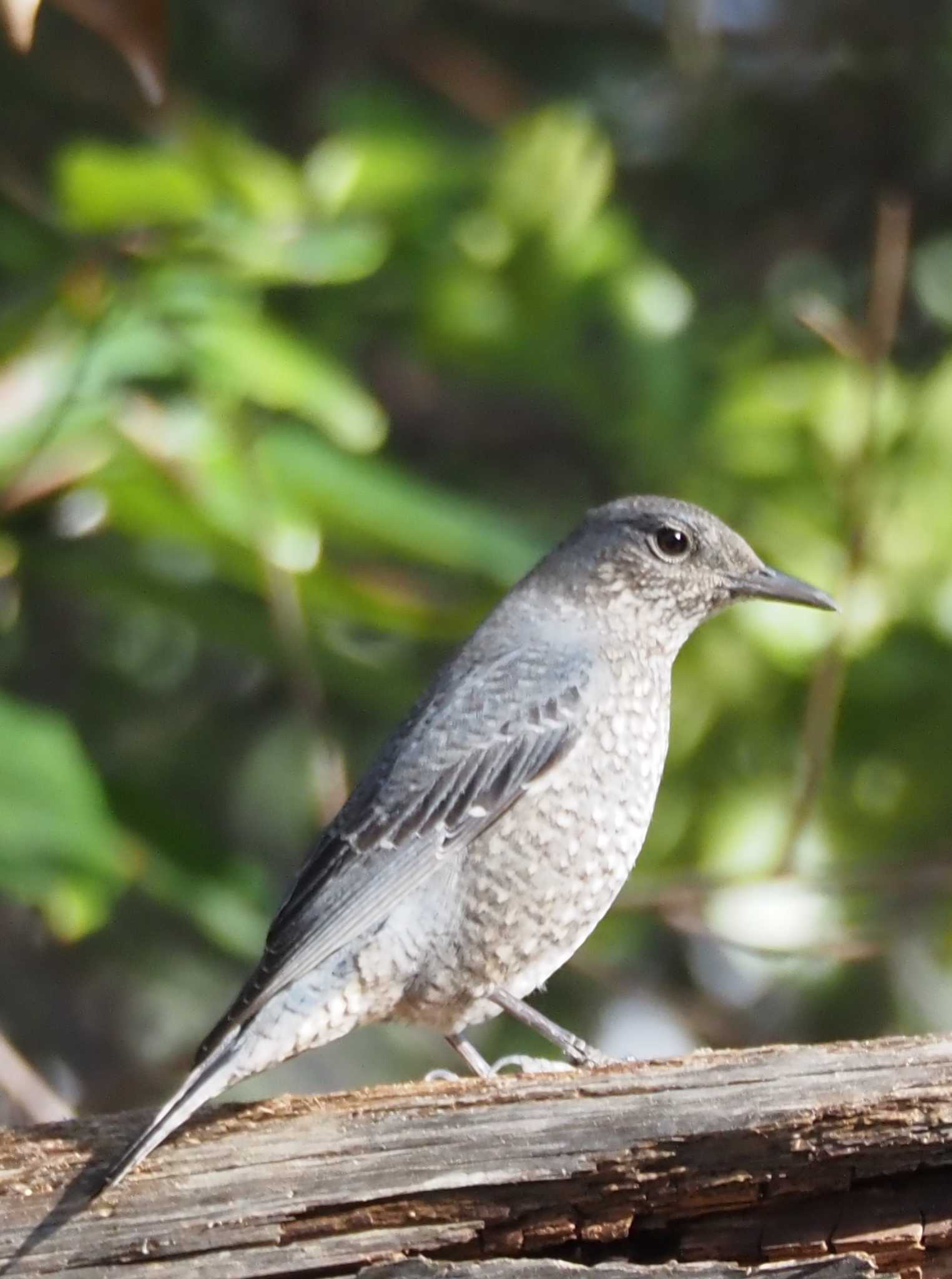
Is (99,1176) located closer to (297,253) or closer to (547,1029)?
(547,1029)

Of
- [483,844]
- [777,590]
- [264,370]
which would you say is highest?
[264,370]

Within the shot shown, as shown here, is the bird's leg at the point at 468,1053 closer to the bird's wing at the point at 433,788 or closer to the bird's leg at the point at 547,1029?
the bird's leg at the point at 547,1029

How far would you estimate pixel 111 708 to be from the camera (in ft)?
24.8

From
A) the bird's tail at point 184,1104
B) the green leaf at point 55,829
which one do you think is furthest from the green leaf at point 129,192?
the bird's tail at point 184,1104

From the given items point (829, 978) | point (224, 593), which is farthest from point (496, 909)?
point (829, 978)

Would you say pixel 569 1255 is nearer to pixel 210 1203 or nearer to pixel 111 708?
pixel 210 1203

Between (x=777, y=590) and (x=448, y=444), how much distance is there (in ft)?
11.7

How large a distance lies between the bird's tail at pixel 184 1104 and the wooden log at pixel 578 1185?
0.04 meters

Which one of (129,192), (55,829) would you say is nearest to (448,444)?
(129,192)

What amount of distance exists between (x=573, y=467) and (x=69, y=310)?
336 centimetres

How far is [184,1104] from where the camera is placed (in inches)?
134

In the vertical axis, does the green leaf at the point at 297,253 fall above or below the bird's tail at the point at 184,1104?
above

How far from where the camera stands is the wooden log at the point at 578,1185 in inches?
121

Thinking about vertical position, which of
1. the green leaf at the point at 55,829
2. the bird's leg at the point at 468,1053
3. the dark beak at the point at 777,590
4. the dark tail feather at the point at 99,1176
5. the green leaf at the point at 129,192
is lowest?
the dark tail feather at the point at 99,1176
